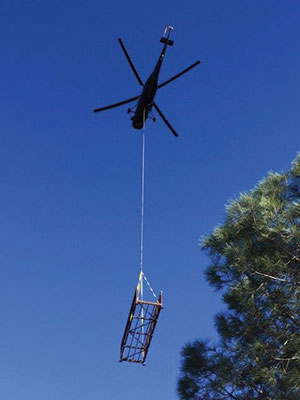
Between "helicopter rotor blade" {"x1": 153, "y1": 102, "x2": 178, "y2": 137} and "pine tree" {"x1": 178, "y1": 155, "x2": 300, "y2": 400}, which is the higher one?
"helicopter rotor blade" {"x1": 153, "y1": 102, "x2": 178, "y2": 137}

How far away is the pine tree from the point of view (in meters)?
8.58

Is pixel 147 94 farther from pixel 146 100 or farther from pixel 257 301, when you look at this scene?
pixel 257 301

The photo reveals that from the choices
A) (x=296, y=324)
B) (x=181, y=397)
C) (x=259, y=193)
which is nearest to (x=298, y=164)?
(x=259, y=193)

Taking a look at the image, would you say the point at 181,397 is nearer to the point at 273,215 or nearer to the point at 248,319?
the point at 248,319

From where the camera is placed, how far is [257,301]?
912 cm

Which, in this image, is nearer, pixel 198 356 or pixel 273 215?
pixel 273 215

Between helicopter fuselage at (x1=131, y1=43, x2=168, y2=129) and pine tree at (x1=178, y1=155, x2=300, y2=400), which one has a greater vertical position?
helicopter fuselage at (x1=131, y1=43, x2=168, y2=129)

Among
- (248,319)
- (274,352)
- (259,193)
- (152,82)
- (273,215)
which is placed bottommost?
(274,352)

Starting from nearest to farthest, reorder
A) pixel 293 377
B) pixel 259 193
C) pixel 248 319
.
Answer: pixel 293 377 < pixel 248 319 < pixel 259 193

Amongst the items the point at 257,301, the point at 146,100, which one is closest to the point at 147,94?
the point at 146,100

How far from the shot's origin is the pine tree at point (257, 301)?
Result: 8.58 meters

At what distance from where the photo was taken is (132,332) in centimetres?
844

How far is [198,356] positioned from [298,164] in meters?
3.71

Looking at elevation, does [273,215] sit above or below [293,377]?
above
